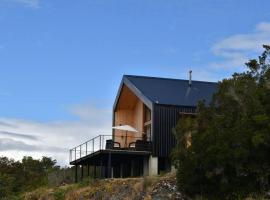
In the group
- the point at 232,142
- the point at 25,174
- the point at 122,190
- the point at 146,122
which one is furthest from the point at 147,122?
the point at 25,174

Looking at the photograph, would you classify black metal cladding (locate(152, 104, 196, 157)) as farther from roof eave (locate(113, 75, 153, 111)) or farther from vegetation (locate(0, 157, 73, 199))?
vegetation (locate(0, 157, 73, 199))

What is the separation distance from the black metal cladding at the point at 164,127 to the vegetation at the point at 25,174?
973 centimetres

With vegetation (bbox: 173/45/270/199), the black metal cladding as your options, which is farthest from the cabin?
vegetation (bbox: 173/45/270/199)

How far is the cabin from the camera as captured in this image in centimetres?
3316

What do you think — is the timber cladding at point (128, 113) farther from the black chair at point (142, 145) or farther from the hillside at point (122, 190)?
the hillside at point (122, 190)

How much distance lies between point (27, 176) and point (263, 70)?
37180 millimetres

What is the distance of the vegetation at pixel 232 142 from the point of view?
1967 cm

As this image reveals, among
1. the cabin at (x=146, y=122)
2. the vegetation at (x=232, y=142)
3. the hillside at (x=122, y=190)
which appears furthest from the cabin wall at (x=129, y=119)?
the vegetation at (x=232, y=142)

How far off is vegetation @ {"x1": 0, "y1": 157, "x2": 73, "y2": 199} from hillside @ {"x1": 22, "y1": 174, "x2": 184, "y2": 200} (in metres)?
10.7

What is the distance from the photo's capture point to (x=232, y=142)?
19.9 m

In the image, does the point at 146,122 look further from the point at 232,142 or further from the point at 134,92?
the point at 232,142

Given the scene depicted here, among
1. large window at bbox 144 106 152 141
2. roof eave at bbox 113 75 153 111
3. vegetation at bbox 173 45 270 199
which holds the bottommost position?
vegetation at bbox 173 45 270 199

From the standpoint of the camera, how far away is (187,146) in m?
22.7

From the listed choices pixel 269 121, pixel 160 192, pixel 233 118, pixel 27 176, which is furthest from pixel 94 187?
pixel 27 176
